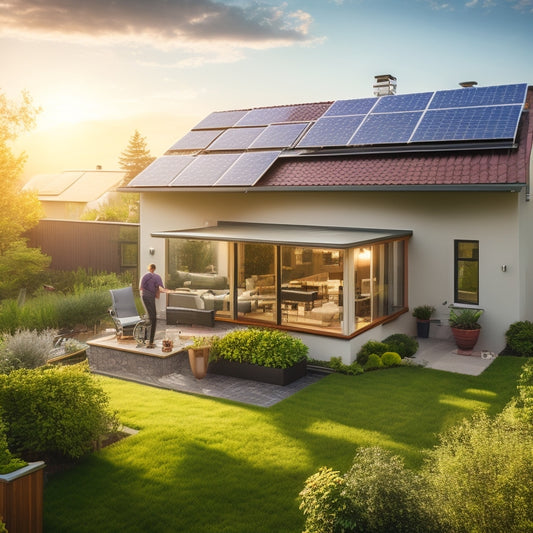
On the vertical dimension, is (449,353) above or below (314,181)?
below

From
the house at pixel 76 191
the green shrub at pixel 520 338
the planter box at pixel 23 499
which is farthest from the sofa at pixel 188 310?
the house at pixel 76 191

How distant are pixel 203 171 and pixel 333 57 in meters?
10.5

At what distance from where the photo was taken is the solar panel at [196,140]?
20719 millimetres

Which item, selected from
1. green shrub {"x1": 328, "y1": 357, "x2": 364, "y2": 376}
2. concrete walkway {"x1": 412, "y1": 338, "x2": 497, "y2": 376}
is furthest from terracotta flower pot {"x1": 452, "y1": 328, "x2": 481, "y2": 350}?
green shrub {"x1": 328, "y1": 357, "x2": 364, "y2": 376}

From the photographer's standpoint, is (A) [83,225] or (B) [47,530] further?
(A) [83,225]

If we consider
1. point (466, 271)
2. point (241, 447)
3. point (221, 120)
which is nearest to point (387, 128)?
point (466, 271)

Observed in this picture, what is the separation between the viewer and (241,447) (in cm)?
872

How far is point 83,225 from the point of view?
23000 mm

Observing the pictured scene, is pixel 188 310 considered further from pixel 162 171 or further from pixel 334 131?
pixel 334 131

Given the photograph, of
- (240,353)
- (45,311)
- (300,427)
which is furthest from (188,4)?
(300,427)

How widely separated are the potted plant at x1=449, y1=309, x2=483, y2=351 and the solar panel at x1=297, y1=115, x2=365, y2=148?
6024 mm

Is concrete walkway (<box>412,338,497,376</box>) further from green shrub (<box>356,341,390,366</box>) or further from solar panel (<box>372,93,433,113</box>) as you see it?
solar panel (<box>372,93,433,113</box>)

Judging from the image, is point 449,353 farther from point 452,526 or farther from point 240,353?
point 452,526

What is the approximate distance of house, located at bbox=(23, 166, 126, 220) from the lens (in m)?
50.8
